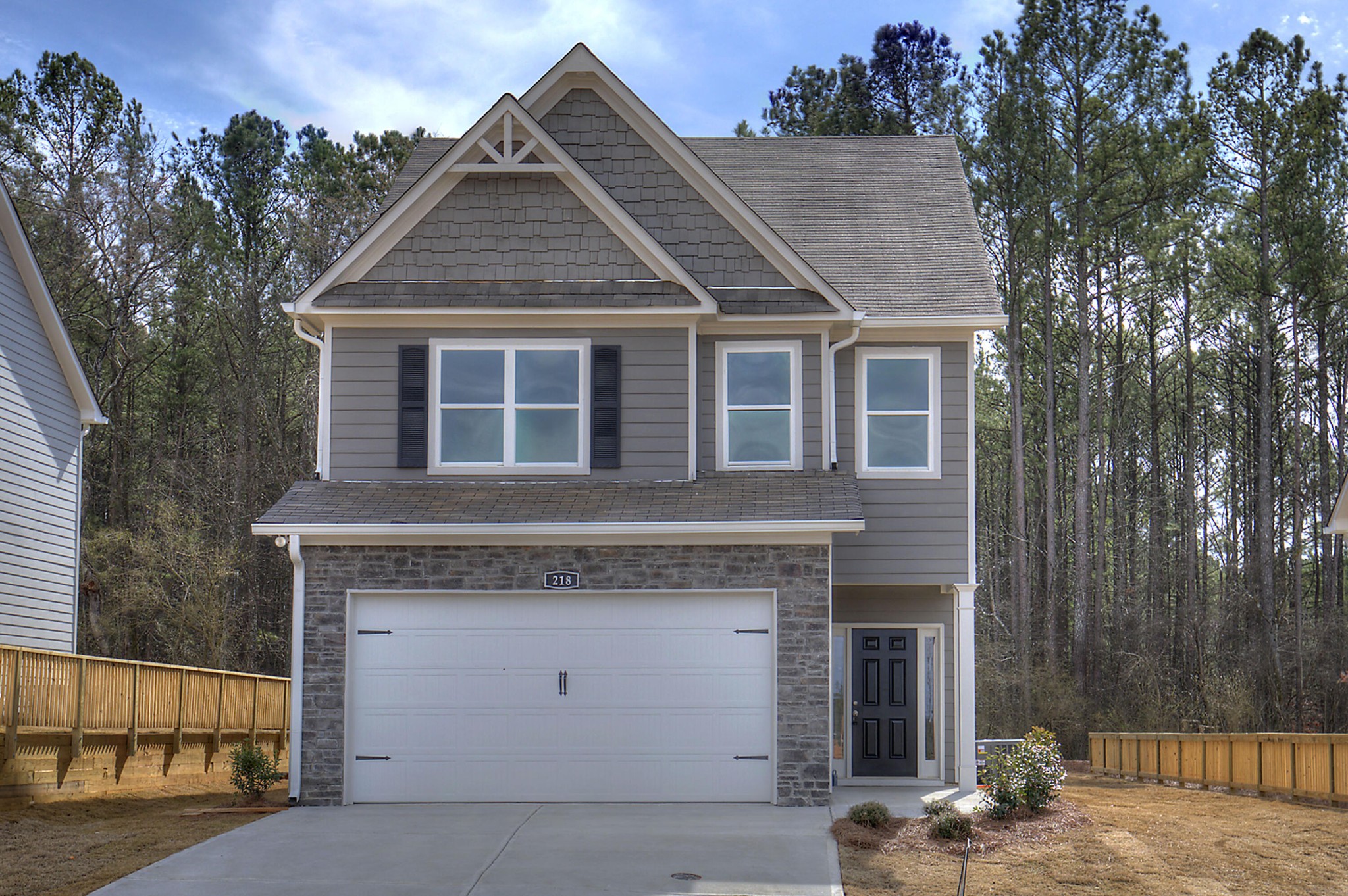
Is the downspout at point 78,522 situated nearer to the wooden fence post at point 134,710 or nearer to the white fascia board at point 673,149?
the wooden fence post at point 134,710

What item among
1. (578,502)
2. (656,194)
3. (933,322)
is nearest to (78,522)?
(578,502)

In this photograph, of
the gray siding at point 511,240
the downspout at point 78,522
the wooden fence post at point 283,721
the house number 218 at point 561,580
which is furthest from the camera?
the wooden fence post at point 283,721

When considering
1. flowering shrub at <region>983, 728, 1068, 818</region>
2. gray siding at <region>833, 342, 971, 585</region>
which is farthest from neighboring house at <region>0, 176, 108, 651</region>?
flowering shrub at <region>983, 728, 1068, 818</region>

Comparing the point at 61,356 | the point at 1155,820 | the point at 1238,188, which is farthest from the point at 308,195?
the point at 1155,820

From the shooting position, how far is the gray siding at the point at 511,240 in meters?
15.1

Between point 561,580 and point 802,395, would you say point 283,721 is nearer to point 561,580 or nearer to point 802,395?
point 561,580

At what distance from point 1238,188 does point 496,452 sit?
69.3 ft

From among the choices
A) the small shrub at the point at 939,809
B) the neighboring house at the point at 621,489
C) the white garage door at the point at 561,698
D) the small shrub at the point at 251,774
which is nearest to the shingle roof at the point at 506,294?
the neighboring house at the point at 621,489

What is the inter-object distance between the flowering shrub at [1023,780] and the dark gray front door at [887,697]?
3979 millimetres

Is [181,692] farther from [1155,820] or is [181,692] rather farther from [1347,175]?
[1347,175]

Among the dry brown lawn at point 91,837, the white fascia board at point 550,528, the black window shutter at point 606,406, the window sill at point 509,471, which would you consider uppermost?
the black window shutter at point 606,406

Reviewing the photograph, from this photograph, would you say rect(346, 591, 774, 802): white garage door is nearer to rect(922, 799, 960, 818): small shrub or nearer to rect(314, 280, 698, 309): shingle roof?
rect(922, 799, 960, 818): small shrub

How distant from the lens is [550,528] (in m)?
13.4

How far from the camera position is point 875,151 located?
2028 cm
